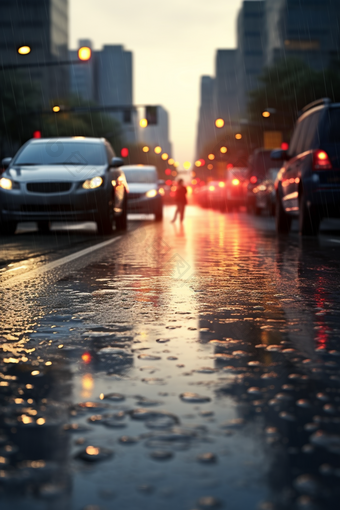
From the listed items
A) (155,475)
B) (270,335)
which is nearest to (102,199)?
(270,335)

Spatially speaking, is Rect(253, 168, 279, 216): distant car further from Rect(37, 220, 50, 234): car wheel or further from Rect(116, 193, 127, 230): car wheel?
Rect(37, 220, 50, 234): car wheel

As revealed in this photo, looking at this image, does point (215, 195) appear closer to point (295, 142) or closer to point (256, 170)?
point (256, 170)

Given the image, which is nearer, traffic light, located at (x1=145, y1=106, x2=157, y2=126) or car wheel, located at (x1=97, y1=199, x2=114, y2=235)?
car wheel, located at (x1=97, y1=199, x2=114, y2=235)

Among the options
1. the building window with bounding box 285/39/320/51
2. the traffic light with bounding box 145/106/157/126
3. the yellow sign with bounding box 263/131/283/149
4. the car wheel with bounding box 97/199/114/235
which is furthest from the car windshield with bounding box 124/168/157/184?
the building window with bounding box 285/39/320/51

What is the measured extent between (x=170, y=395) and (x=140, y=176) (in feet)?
77.4

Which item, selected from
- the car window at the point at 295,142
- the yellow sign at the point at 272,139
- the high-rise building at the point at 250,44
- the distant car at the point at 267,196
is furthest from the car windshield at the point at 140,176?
the high-rise building at the point at 250,44

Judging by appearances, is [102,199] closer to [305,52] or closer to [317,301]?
[317,301]

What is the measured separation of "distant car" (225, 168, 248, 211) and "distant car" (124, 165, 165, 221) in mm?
11944

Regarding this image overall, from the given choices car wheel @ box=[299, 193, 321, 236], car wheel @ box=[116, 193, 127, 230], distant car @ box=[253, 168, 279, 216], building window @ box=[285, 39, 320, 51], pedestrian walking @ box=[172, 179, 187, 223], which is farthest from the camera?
building window @ box=[285, 39, 320, 51]

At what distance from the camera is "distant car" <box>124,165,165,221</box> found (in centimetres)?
2592

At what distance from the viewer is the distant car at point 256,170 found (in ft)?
114

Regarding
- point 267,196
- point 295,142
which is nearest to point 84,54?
point 267,196

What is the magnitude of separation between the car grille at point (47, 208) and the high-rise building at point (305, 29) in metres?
125

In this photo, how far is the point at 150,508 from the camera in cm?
235
